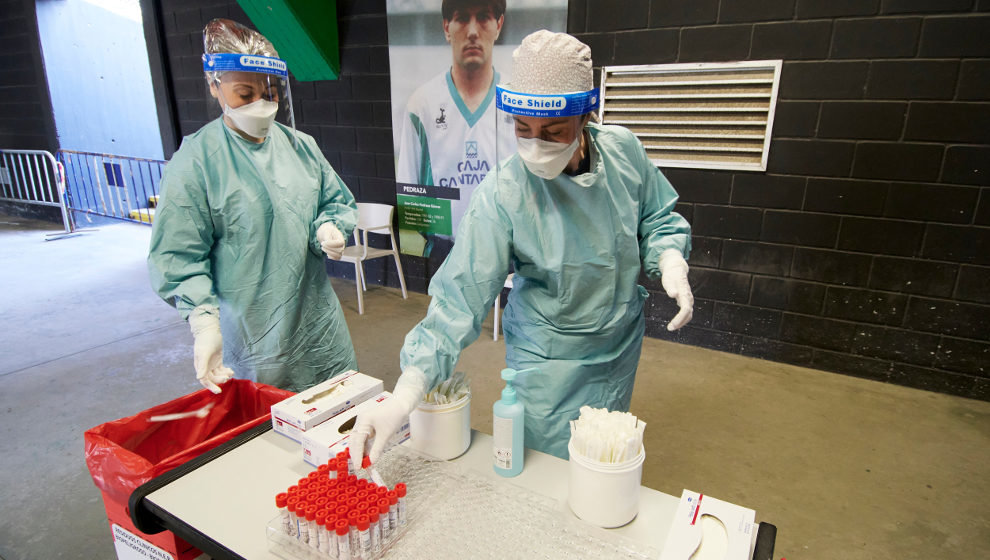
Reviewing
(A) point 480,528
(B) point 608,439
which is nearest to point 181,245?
(A) point 480,528

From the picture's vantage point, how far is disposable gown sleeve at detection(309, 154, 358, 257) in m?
1.72

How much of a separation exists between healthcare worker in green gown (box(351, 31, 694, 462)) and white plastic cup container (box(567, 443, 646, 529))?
332 millimetres

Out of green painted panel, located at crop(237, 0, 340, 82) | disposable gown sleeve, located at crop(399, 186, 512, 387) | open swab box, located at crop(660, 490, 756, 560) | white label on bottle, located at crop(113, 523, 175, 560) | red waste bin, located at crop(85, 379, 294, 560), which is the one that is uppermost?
green painted panel, located at crop(237, 0, 340, 82)

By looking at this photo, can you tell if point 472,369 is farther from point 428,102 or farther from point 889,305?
point 889,305

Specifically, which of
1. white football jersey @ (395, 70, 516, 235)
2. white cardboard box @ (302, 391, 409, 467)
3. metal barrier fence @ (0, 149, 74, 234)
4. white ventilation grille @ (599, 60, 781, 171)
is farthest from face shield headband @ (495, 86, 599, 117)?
metal barrier fence @ (0, 149, 74, 234)

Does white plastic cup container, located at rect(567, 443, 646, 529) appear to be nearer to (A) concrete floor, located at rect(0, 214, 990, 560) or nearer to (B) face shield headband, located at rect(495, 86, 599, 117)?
(B) face shield headband, located at rect(495, 86, 599, 117)

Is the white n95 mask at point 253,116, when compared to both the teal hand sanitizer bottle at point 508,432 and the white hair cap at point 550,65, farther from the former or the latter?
the teal hand sanitizer bottle at point 508,432

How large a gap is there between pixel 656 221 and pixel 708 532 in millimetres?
744

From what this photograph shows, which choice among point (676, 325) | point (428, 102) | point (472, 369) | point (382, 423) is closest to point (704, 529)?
point (676, 325)

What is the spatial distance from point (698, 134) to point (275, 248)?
2.24 m

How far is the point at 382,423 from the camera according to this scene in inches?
40.7

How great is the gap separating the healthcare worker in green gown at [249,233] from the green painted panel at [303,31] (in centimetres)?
223

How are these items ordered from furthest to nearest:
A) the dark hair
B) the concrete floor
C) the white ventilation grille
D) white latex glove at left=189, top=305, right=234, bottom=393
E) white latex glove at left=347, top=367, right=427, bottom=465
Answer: the dark hair, the white ventilation grille, the concrete floor, white latex glove at left=189, top=305, right=234, bottom=393, white latex glove at left=347, top=367, right=427, bottom=465

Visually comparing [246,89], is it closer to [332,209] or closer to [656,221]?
[332,209]
